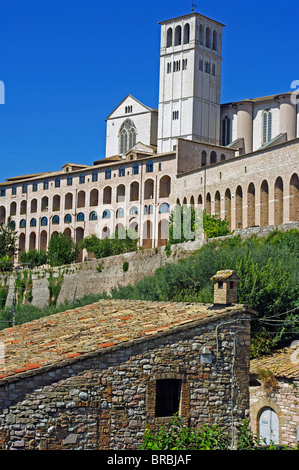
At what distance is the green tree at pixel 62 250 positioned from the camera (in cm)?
6462

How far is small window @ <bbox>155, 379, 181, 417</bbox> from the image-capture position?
1533 centimetres

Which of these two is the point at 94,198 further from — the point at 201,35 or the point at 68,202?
the point at 201,35

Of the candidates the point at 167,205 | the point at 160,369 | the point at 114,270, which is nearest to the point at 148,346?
the point at 160,369

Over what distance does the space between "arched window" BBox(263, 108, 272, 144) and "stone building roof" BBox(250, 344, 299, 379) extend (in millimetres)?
52178

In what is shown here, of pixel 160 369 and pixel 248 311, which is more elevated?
pixel 248 311

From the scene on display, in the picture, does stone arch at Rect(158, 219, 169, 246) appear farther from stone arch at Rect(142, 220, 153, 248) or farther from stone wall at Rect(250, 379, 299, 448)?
stone wall at Rect(250, 379, 299, 448)

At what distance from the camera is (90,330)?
17328 millimetres

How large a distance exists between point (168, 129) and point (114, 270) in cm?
3279

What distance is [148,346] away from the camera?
1513cm

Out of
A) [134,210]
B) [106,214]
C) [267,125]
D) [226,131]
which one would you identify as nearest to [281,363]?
[134,210]

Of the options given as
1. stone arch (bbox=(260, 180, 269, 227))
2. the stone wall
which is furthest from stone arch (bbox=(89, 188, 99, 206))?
the stone wall

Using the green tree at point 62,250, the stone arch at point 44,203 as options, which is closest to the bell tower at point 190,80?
the stone arch at point 44,203

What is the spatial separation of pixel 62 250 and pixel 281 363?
47868 millimetres
